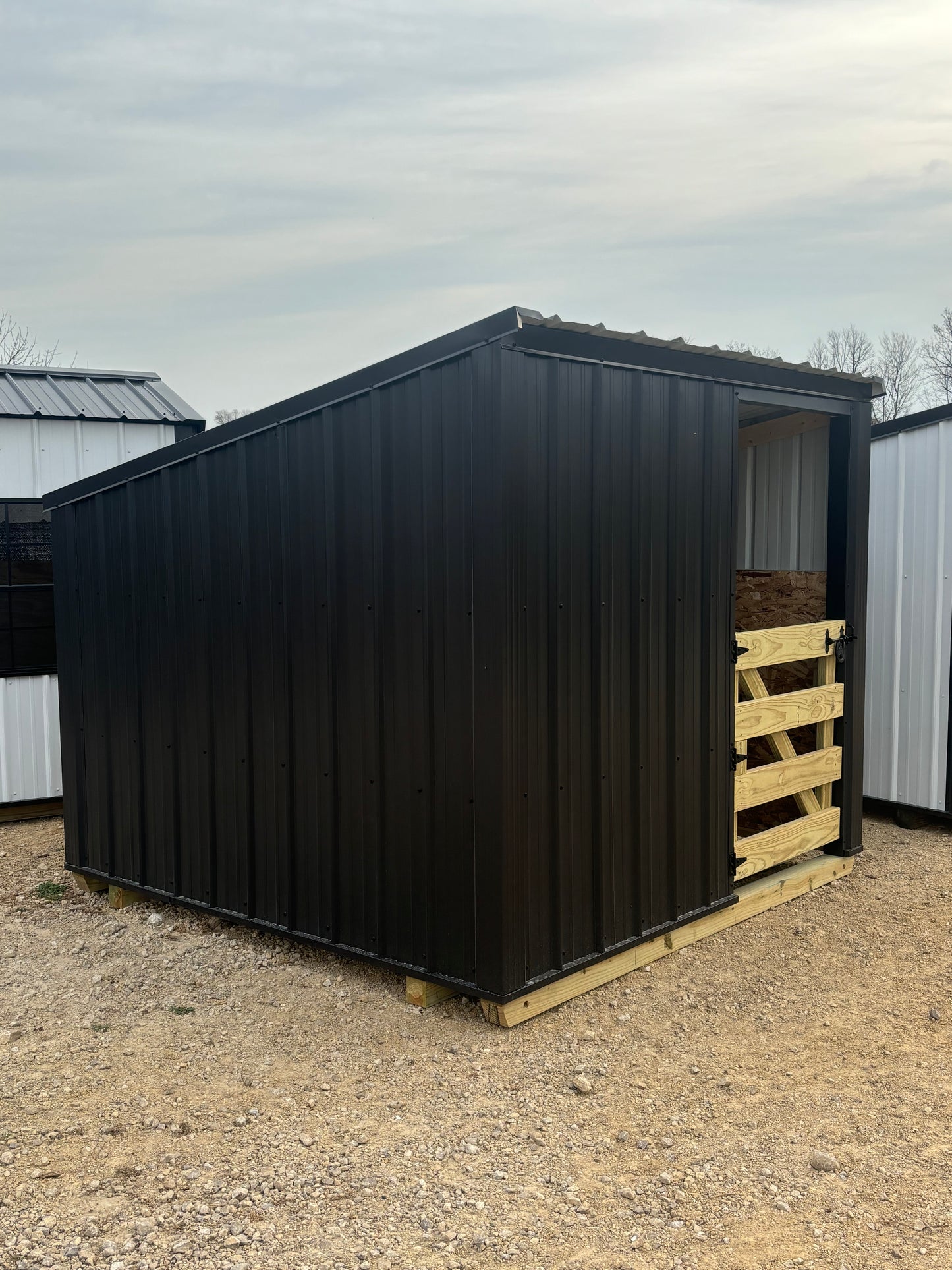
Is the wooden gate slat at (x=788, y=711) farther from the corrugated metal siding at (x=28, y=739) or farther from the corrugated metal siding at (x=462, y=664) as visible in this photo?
the corrugated metal siding at (x=28, y=739)

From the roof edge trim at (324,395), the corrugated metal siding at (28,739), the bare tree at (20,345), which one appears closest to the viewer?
the roof edge trim at (324,395)

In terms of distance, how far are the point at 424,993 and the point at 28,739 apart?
5279 millimetres

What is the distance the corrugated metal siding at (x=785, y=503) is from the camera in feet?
17.5

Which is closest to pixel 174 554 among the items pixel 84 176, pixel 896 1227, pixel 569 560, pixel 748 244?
pixel 569 560

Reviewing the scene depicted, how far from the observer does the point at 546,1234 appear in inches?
92.7

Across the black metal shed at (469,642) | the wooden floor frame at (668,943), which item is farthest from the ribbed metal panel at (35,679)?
the wooden floor frame at (668,943)

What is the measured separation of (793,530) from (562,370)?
2560 mm

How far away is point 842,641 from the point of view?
5.12 m

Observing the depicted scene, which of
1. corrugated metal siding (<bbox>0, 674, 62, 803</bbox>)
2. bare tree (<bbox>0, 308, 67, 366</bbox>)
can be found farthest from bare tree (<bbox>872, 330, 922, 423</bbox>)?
corrugated metal siding (<bbox>0, 674, 62, 803</bbox>)

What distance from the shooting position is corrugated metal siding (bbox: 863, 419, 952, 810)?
19.7 ft

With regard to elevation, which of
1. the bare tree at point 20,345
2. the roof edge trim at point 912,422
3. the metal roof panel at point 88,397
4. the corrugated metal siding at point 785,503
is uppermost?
the bare tree at point 20,345

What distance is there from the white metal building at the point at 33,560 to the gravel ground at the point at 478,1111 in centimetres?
326

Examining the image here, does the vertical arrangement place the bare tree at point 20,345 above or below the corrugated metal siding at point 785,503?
above

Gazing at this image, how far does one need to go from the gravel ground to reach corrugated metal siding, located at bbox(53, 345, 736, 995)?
0.33m
